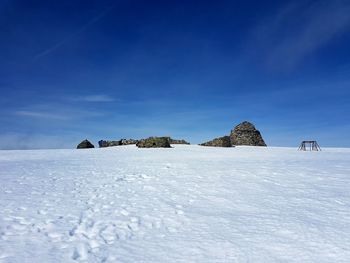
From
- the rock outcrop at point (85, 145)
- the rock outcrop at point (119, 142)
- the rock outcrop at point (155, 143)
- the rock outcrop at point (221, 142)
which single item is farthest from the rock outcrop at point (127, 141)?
the rock outcrop at point (221, 142)

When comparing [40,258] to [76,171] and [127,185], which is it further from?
[76,171]

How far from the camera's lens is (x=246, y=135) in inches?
1312

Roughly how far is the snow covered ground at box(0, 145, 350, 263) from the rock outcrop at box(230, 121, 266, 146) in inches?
900

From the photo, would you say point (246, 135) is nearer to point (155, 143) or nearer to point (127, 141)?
point (155, 143)

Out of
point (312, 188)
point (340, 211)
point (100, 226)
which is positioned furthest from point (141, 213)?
point (312, 188)

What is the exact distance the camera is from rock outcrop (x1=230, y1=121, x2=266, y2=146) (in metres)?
33.0

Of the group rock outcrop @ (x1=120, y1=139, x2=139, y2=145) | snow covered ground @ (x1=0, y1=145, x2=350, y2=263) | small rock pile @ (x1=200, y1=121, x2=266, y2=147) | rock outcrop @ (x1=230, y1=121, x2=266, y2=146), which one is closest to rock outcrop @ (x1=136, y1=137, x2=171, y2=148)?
rock outcrop @ (x1=120, y1=139, x2=139, y2=145)

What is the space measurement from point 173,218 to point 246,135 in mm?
28411

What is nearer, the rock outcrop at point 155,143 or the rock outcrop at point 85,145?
the rock outcrop at point 155,143

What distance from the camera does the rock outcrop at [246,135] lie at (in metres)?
33.0

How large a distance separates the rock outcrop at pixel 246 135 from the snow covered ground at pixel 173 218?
22.9 m

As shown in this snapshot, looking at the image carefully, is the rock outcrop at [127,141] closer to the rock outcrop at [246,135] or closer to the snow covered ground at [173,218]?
the rock outcrop at [246,135]

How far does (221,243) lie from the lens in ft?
16.1

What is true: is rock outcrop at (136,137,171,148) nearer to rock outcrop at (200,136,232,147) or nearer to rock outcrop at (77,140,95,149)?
rock outcrop at (200,136,232,147)
